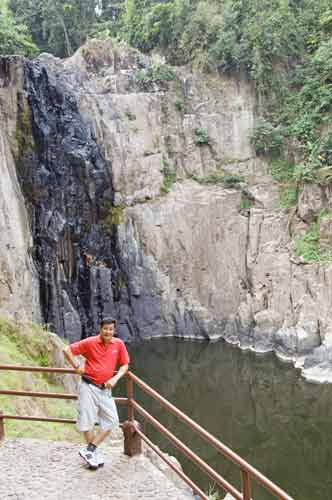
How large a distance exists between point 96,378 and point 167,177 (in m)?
21.4

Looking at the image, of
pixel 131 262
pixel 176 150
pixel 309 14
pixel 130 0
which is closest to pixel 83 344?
pixel 131 262

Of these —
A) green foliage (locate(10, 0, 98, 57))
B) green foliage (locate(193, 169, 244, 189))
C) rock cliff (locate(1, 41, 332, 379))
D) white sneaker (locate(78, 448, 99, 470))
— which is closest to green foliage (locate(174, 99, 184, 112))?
rock cliff (locate(1, 41, 332, 379))

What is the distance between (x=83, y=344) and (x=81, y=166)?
59.1ft

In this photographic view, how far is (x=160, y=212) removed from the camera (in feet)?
81.5

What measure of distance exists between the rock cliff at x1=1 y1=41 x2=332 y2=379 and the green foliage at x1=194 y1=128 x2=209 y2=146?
10 centimetres

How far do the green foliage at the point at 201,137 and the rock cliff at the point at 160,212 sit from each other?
10 cm

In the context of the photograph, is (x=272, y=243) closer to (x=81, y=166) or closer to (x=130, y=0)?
(x=81, y=166)

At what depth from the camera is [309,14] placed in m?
25.7

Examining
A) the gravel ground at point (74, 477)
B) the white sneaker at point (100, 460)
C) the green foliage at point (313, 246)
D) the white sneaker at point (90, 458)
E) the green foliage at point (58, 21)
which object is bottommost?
the green foliage at point (313, 246)

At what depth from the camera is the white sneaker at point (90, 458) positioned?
5.18 m

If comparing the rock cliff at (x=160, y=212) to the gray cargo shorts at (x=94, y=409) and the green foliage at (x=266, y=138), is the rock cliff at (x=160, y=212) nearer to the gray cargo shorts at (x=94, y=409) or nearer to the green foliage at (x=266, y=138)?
the green foliage at (x=266, y=138)

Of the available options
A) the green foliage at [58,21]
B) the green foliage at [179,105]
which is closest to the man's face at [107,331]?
the green foliage at [179,105]

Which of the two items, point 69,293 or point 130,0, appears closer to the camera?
point 69,293

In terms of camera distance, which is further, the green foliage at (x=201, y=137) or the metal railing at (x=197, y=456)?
the green foliage at (x=201, y=137)
